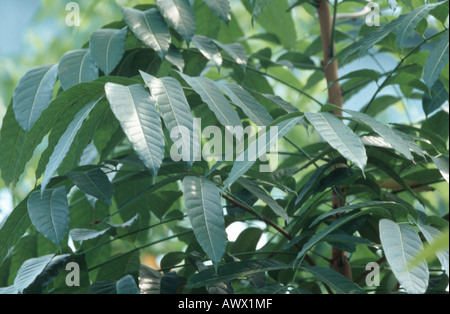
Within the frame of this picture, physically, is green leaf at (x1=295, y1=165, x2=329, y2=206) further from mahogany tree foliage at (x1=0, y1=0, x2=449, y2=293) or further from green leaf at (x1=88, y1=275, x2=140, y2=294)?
green leaf at (x1=88, y1=275, x2=140, y2=294)

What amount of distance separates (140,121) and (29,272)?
10.1 inches

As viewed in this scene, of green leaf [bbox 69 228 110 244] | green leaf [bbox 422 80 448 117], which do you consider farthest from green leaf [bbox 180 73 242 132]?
green leaf [bbox 422 80 448 117]

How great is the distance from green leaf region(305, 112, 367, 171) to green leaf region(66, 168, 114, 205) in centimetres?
26

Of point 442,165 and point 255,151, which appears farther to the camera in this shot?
point 442,165

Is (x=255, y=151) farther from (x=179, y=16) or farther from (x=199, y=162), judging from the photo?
(x=179, y=16)

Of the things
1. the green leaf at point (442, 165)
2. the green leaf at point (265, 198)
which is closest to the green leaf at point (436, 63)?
the green leaf at point (442, 165)

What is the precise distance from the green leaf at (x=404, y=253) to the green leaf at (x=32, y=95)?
43cm

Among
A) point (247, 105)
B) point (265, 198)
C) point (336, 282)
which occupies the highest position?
point (247, 105)

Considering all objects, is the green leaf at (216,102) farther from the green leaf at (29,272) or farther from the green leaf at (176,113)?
the green leaf at (29,272)

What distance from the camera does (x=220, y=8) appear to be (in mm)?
730

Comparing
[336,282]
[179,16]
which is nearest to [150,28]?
[179,16]

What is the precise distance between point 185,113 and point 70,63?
0.87 ft
